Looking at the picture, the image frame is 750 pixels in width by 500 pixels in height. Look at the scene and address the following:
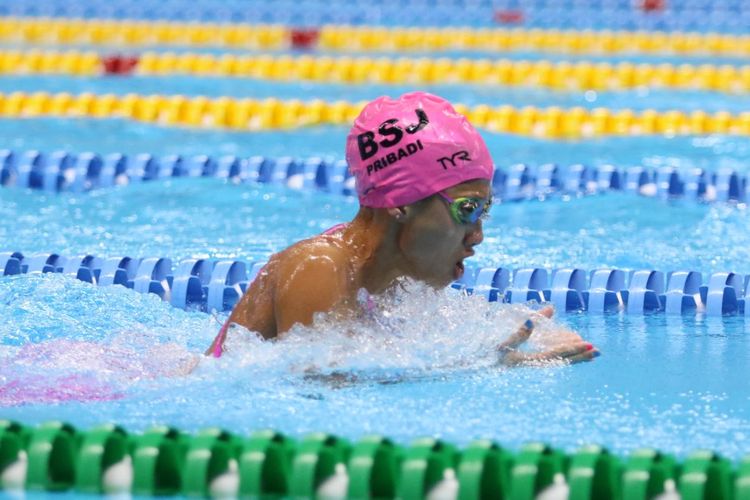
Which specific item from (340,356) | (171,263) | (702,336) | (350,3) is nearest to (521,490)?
(340,356)

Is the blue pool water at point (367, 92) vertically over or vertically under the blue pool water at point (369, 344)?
over

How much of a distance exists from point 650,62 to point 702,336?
6.30 m

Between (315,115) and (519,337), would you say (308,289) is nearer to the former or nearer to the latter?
(519,337)

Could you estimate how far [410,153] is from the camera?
3.29m

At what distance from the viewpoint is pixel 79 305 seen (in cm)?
424

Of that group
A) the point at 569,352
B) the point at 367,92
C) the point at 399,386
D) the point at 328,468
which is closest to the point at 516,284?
the point at 569,352

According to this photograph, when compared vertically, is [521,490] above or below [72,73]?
below

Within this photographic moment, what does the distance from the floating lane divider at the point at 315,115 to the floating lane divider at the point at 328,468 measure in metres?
5.06

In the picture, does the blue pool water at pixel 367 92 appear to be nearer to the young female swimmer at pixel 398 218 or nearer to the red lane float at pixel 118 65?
the red lane float at pixel 118 65

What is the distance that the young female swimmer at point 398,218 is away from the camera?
3.27 metres

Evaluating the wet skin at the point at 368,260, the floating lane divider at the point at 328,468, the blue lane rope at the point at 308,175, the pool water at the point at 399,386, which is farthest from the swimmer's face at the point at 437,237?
the blue lane rope at the point at 308,175

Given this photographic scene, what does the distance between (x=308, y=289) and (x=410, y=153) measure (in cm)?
42

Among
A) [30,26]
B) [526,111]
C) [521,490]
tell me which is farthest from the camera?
[30,26]

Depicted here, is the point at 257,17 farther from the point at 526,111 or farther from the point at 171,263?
the point at 171,263
